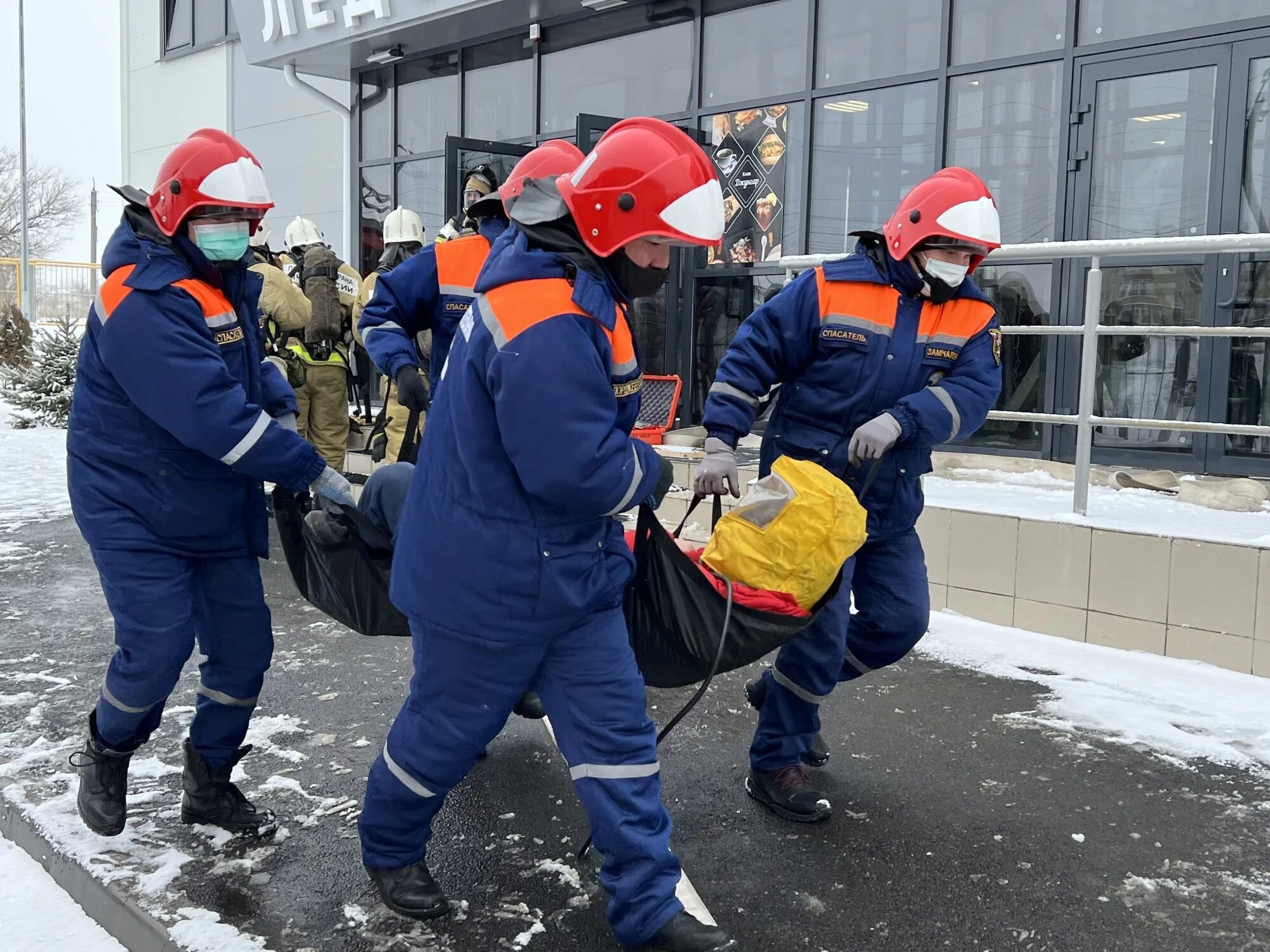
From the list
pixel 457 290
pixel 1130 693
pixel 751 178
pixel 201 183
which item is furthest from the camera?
pixel 751 178

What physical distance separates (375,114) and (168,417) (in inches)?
438

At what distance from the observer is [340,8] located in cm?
1166

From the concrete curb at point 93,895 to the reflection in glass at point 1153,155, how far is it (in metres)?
6.97

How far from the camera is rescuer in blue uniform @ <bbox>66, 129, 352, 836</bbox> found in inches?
119

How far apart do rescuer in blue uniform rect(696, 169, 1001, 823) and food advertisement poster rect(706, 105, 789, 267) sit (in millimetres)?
5935

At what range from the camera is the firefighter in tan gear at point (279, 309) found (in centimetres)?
816

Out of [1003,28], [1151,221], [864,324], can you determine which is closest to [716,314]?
[1003,28]

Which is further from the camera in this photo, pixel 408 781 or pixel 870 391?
pixel 870 391

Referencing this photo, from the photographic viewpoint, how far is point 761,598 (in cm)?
295

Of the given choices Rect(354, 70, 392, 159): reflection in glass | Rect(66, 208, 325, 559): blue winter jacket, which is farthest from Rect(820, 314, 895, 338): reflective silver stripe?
Rect(354, 70, 392, 159): reflection in glass

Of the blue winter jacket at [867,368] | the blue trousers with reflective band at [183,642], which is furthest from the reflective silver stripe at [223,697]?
the blue winter jacket at [867,368]

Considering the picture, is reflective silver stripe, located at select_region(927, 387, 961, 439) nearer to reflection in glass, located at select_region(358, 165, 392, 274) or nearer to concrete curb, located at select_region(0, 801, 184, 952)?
concrete curb, located at select_region(0, 801, 184, 952)

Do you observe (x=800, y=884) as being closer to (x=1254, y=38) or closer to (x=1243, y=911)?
(x=1243, y=911)

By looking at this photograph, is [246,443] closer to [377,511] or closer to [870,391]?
[377,511]
